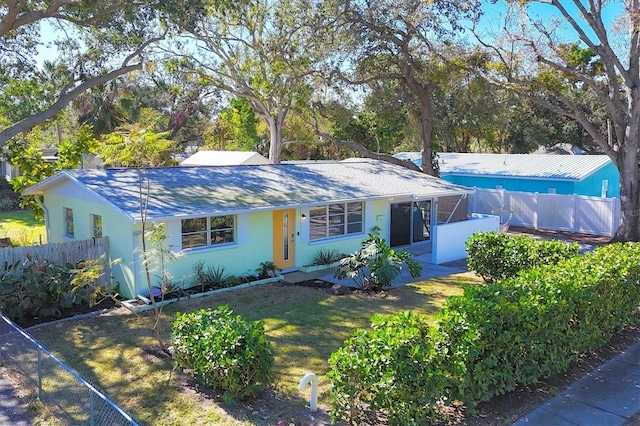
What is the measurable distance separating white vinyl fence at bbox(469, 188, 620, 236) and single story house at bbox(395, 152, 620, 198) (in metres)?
2.21

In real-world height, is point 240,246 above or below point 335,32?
below

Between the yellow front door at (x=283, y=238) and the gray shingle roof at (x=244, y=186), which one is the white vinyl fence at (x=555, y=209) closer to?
the gray shingle roof at (x=244, y=186)

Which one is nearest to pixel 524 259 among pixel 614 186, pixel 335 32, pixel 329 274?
pixel 329 274

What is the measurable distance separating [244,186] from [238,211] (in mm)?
2601

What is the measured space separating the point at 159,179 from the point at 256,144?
95.8ft

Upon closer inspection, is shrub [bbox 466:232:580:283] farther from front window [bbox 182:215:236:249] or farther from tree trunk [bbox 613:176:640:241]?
tree trunk [bbox 613:176:640:241]

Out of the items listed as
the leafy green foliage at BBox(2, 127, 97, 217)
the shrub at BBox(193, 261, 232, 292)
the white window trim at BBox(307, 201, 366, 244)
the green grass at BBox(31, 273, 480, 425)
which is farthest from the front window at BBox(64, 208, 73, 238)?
the white window trim at BBox(307, 201, 366, 244)

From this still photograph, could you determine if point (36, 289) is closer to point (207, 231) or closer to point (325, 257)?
point (207, 231)

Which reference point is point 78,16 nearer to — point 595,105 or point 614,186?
point 614,186

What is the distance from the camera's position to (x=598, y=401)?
25.9 ft

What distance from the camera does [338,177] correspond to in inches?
806

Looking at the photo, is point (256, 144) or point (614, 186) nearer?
point (614, 186)

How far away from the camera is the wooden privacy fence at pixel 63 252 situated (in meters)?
12.6

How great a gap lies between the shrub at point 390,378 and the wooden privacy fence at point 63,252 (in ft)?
26.9
